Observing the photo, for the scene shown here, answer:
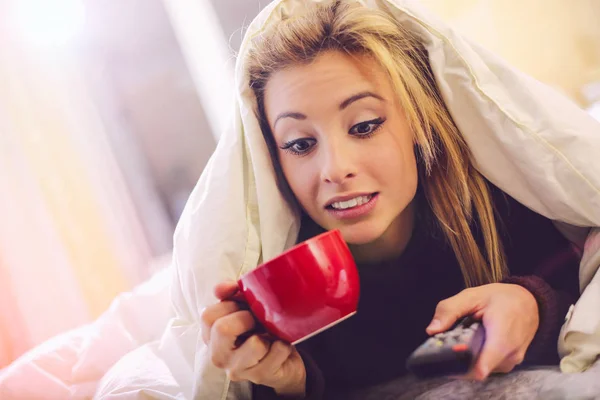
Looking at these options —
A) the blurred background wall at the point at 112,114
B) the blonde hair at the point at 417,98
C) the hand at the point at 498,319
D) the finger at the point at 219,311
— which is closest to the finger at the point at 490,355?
the hand at the point at 498,319

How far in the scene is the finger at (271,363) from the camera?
0.44 m

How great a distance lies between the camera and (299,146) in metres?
0.59

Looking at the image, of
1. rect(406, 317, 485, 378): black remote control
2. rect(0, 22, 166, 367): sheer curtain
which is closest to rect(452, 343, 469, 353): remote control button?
rect(406, 317, 485, 378): black remote control

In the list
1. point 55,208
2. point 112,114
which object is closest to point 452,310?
point 55,208

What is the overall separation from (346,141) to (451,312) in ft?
0.74

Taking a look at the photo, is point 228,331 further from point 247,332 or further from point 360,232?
point 360,232

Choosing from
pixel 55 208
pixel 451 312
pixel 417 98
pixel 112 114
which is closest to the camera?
pixel 451 312

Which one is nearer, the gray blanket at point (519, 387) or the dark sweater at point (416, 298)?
the gray blanket at point (519, 387)

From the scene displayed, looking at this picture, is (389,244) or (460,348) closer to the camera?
(460,348)

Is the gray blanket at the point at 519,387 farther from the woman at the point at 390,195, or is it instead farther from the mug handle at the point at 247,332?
the mug handle at the point at 247,332

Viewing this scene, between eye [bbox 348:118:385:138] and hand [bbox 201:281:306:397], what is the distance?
0.24 m

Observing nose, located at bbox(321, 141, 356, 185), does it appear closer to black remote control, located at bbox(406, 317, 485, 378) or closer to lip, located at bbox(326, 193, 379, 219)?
lip, located at bbox(326, 193, 379, 219)

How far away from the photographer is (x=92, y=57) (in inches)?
56.5

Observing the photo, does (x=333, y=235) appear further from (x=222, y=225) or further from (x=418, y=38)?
(x=418, y=38)
